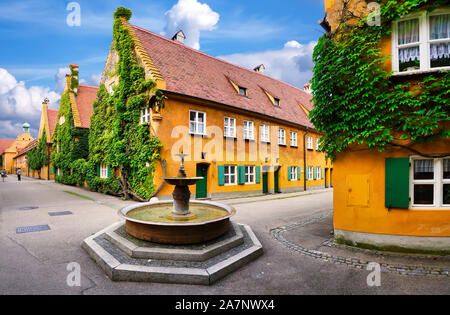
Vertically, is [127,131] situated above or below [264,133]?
below

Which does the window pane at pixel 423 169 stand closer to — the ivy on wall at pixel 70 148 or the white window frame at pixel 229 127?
the white window frame at pixel 229 127

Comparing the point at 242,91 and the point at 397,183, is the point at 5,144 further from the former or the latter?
the point at 397,183

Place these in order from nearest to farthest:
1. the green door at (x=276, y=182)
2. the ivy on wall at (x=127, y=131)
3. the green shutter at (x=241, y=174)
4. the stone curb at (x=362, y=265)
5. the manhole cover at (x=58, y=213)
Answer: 1. the stone curb at (x=362, y=265)
2. the manhole cover at (x=58, y=213)
3. the ivy on wall at (x=127, y=131)
4. the green shutter at (x=241, y=174)
5. the green door at (x=276, y=182)

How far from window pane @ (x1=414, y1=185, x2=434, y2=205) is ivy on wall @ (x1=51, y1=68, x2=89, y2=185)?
74.3ft

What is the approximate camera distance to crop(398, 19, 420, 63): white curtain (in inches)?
237

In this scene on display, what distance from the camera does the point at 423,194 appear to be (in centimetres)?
595

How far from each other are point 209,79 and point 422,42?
1382cm

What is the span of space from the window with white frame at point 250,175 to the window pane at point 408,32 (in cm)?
1304

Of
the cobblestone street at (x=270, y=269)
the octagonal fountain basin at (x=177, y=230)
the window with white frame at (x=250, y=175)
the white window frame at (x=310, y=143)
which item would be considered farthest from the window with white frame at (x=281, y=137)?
the octagonal fountain basin at (x=177, y=230)

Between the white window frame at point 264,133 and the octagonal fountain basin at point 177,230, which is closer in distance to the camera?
the octagonal fountain basin at point 177,230

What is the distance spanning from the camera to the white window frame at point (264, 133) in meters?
19.3

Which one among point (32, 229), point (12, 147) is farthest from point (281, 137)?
point (12, 147)

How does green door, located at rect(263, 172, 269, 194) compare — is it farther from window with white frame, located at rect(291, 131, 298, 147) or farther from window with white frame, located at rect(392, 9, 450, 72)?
window with white frame, located at rect(392, 9, 450, 72)
